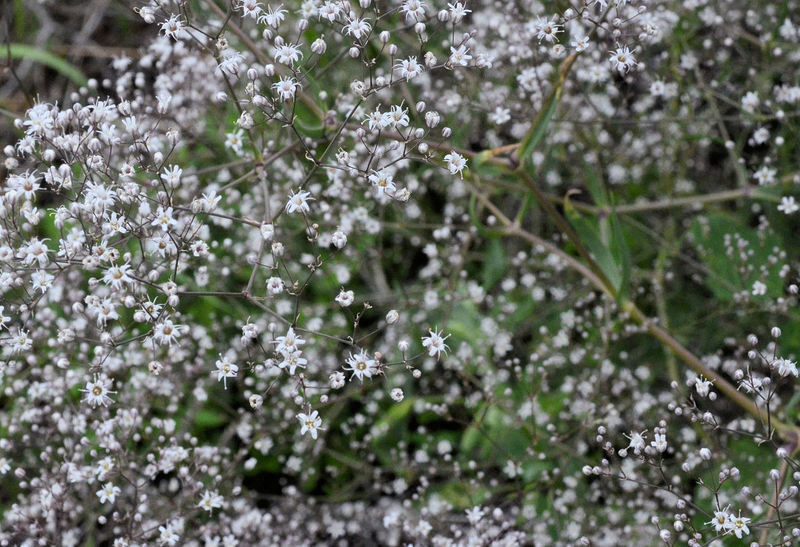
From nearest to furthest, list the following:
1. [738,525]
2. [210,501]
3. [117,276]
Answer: [738,525] < [117,276] < [210,501]

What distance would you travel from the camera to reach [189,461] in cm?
388

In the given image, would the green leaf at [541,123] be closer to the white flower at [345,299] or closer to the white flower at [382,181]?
the white flower at [382,181]

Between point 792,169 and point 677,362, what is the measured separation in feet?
4.64

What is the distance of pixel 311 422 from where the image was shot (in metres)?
2.90

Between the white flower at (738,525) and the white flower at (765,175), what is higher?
the white flower at (765,175)

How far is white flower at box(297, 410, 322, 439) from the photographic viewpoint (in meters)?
2.76

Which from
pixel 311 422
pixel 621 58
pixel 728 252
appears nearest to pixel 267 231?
pixel 311 422

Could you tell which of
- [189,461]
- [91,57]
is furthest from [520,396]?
[91,57]

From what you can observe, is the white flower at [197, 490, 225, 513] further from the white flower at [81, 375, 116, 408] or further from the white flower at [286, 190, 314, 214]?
the white flower at [286, 190, 314, 214]

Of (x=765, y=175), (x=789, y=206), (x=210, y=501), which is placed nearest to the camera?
(x=210, y=501)

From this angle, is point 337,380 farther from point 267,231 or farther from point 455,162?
point 455,162

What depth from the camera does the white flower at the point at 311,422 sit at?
9.06 feet

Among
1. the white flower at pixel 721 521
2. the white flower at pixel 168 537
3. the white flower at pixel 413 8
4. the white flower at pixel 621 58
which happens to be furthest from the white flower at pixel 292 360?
the white flower at pixel 621 58

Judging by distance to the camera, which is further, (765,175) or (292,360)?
(765,175)
